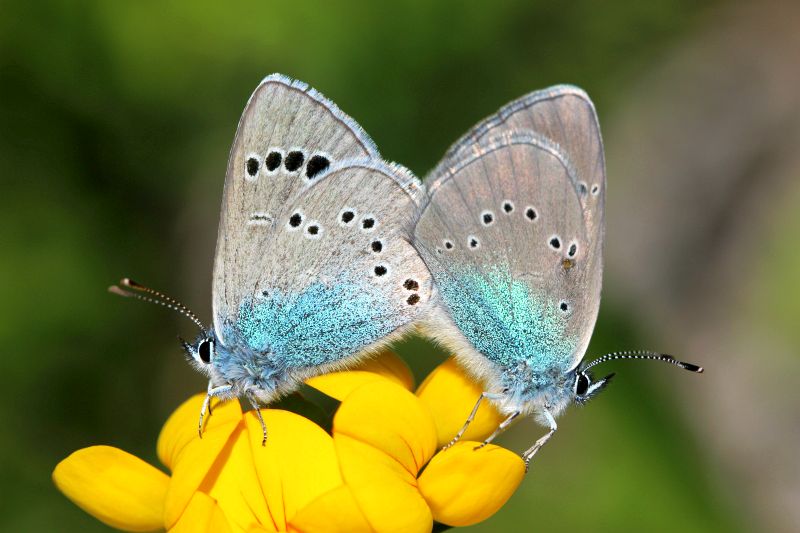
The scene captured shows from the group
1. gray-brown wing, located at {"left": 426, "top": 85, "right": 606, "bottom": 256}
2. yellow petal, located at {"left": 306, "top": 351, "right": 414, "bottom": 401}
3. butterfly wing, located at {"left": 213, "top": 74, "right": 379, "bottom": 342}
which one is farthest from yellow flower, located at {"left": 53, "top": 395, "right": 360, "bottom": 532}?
gray-brown wing, located at {"left": 426, "top": 85, "right": 606, "bottom": 256}

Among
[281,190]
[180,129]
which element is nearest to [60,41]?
[180,129]

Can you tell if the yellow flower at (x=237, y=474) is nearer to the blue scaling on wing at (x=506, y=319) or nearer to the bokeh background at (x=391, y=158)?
the blue scaling on wing at (x=506, y=319)

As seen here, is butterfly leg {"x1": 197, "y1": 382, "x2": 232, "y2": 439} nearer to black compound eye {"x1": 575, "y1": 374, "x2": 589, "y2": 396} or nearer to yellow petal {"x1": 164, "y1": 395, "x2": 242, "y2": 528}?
yellow petal {"x1": 164, "y1": 395, "x2": 242, "y2": 528}

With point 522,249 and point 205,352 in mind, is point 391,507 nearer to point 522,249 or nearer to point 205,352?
point 205,352

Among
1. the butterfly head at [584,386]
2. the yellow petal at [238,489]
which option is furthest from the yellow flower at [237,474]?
the butterfly head at [584,386]

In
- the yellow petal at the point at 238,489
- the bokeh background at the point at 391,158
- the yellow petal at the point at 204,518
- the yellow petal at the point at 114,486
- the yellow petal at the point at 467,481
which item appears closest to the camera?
the yellow petal at the point at 204,518

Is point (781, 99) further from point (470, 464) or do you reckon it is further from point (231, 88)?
point (470, 464)
